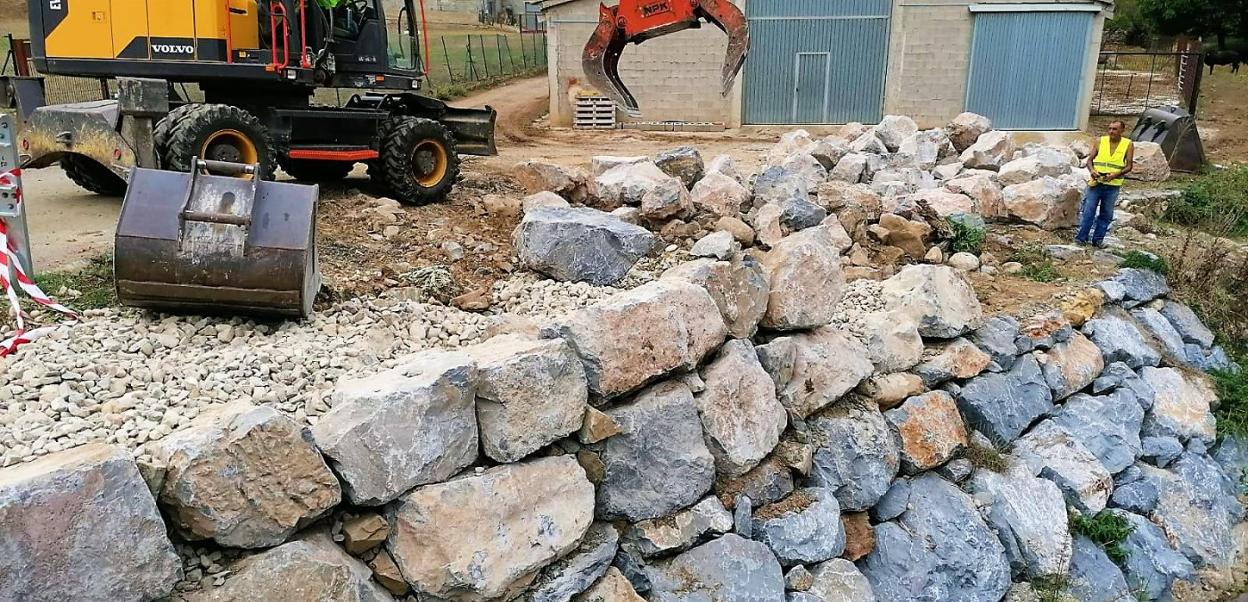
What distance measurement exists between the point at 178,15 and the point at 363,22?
5.56 feet

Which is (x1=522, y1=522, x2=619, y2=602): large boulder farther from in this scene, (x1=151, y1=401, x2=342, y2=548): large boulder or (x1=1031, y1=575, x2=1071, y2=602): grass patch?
(x1=1031, y1=575, x2=1071, y2=602): grass patch

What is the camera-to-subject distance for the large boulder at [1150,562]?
22.2 feet

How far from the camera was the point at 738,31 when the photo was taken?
9.48 meters

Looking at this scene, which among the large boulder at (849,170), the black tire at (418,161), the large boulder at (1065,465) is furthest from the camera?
the large boulder at (849,170)

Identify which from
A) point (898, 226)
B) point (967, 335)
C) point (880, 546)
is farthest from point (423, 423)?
point (898, 226)

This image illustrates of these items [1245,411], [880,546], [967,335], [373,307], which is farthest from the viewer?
[1245,411]

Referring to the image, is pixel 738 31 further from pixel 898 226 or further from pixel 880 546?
pixel 880 546

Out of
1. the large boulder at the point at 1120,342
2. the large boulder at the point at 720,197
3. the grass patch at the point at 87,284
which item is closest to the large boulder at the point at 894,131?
the large boulder at the point at 1120,342

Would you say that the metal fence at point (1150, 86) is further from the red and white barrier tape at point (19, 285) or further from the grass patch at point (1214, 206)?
the red and white barrier tape at point (19, 285)

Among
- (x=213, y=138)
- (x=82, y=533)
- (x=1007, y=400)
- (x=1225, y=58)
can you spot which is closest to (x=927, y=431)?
(x=1007, y=400)

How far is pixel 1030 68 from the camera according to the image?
62.0 feet

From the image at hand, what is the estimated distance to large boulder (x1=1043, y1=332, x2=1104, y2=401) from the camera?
295 inches

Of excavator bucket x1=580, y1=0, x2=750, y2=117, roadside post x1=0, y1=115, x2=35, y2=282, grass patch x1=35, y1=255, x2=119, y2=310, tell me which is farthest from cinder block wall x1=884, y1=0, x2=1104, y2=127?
roadside post x1=0, y1=115, x2=35, y2=282

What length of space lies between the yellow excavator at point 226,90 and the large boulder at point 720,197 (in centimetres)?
269
